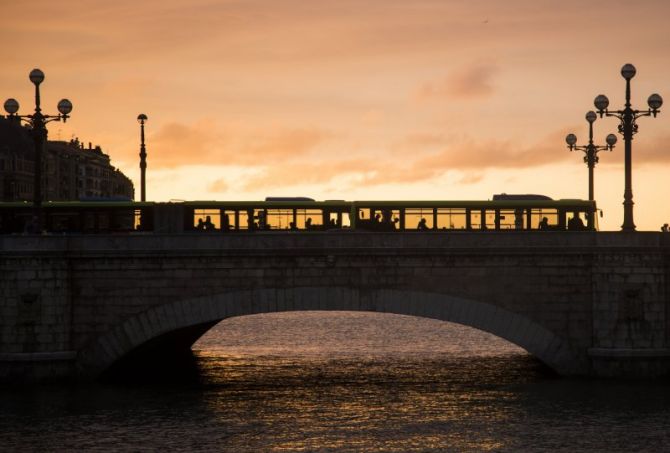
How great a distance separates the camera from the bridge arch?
41062 millimetres

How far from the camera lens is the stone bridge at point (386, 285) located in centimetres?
4103

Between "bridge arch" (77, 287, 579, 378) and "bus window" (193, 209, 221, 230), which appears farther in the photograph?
"bus window" (193, 209, 221, 230)

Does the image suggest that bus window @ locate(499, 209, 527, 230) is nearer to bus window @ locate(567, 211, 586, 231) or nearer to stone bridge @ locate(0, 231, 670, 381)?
bus window @ locate(567, 211, 586, 231)

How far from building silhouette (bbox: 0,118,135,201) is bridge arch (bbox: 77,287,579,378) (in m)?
79.9

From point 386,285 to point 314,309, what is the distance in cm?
251

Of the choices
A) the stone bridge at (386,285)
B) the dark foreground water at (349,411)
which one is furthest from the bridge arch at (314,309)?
the dark foreground water at (349,411)

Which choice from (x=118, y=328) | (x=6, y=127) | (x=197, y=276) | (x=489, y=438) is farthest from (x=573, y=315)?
(x=6, y=127)

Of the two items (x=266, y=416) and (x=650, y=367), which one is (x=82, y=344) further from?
(x=650, y=367)

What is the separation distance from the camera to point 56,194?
148 meters

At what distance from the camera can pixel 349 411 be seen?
37.8 m

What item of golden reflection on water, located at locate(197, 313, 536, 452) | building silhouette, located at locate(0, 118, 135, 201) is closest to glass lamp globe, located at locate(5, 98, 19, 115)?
golden reflection on water, located at locate(197, 313, 536, 452)

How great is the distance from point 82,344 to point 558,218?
18.1 m

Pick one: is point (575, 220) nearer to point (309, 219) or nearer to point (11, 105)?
point (309, 219)

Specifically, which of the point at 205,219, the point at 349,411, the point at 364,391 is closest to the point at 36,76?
the point at 205,219
